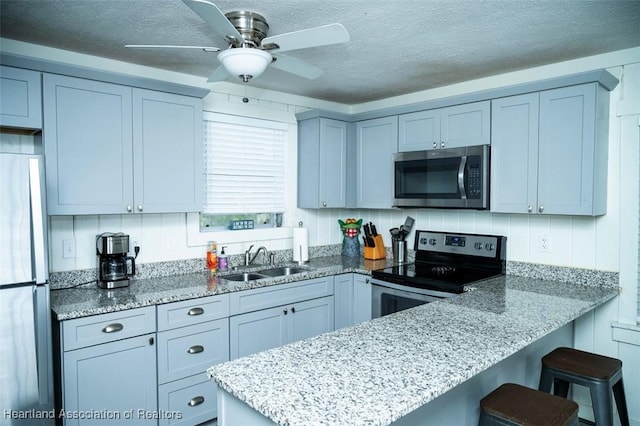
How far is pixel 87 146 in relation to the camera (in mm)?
2375

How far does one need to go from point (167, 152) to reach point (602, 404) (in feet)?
8.96

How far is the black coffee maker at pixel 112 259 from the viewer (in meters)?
2.50

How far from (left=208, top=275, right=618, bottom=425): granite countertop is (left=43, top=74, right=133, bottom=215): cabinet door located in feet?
5.11

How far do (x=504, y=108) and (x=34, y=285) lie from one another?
9.60 ft

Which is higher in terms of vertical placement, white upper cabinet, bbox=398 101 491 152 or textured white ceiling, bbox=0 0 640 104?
textured white ceiling, bbox=0 0 640 104

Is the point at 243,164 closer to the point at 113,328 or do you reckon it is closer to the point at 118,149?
the point at 118,149

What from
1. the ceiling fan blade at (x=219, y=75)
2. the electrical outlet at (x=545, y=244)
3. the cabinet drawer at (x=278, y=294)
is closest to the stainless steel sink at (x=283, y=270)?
the cabinet drawer at (x=278, y=294)

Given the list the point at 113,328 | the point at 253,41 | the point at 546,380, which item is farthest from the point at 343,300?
the point at 253,41

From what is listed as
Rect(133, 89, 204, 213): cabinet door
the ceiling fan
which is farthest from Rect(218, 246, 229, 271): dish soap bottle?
the ceiling fan

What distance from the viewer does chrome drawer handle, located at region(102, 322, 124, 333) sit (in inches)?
85.6

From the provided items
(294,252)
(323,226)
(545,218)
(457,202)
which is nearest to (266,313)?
(294,252)

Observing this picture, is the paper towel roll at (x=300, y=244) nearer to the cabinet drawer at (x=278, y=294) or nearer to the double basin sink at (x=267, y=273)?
the double basin sink at (x=267, y=273)

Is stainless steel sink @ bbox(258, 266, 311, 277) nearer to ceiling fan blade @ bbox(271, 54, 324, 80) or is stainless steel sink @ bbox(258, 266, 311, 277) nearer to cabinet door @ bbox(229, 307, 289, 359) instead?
cabinet door @ bbox(229, 307, 289, 359)

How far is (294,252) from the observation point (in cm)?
364
